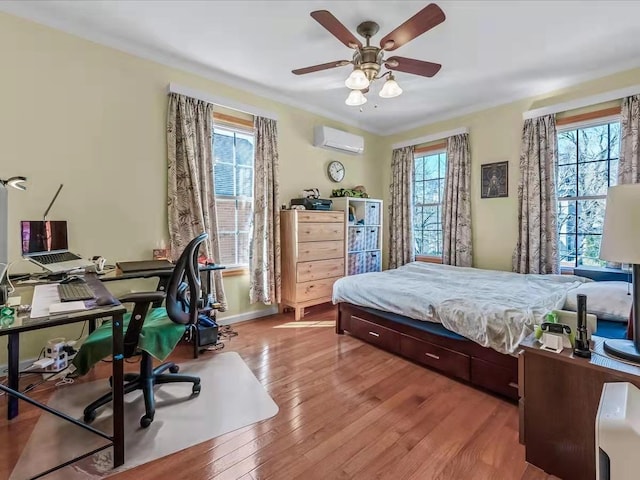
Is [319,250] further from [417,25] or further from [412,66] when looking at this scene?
[417,25]

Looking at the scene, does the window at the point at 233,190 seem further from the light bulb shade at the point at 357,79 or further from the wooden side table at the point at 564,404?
the wooden side table at the point at 564,404

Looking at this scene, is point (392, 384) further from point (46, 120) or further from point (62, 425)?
point (46, 120)

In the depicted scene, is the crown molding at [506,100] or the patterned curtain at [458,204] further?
the patterned curtain at [458,204]

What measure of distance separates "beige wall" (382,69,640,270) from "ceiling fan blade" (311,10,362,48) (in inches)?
103

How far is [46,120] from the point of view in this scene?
7.74 ft

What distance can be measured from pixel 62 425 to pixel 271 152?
2.99m

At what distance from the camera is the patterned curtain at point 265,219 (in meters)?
3.55

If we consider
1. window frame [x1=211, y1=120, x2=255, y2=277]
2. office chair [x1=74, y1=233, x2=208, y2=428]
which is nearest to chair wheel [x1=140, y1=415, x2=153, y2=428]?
office chair [x1=74, y1=233, x2=208, y2=428]

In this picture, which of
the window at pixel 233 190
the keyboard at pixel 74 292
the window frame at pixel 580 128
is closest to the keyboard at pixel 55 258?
the keyboard at pixel 74 292

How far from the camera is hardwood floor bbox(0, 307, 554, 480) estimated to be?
1.41 metres

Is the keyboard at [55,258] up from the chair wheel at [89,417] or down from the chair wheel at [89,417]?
up

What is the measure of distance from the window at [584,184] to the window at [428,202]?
4.52ft

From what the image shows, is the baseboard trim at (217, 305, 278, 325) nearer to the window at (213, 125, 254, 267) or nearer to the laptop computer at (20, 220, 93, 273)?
the window at (213, 125, 254, 267)

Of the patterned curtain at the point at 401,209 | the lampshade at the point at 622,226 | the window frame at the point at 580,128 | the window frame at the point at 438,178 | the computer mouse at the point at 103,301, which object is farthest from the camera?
the patterned curtain at the point at 401,209
